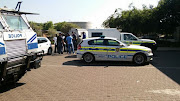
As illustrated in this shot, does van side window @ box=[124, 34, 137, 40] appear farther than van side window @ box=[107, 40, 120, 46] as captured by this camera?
Yes

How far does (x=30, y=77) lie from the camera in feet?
26.5

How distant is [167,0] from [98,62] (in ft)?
54.3

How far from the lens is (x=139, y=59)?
10781mm

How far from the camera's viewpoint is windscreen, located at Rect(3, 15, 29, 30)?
635cm

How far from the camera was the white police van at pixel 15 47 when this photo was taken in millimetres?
5547

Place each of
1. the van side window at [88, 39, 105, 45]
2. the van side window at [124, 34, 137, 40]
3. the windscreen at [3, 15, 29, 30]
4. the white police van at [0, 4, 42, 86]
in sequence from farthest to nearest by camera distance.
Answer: the van side window at [124, 34, 137, 40] < the van side window at [88, 39, 105, 45] < the windscreen at [3, 15, 29, 30] < the white police van at [0, 4, 42, 86]

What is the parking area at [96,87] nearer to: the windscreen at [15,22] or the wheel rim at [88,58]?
the windscreen at [15,22]

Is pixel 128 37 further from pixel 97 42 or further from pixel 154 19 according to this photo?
pixel 154 19

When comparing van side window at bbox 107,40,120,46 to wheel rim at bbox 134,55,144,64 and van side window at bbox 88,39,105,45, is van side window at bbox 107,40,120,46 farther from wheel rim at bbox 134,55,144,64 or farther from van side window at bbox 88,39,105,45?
wheel rim at bbox 134,55,144,64

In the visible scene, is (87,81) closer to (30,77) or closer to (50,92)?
(50,92)

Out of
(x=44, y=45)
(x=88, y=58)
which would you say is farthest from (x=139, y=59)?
(x=44, y=45)

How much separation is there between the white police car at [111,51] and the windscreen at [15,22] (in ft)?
15.3

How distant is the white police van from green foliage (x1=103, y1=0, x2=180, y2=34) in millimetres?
19491

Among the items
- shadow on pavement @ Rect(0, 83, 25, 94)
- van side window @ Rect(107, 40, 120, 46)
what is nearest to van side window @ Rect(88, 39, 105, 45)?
van side window @ Rect(107, 40, 120, 46)
